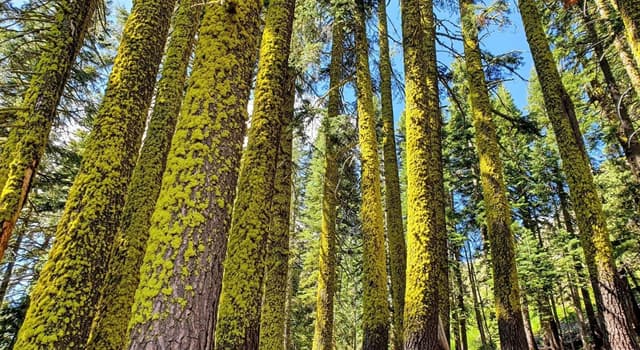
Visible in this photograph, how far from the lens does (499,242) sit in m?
6.83

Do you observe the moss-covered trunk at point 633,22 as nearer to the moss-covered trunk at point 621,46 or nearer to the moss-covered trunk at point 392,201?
the moss-covered trunk at point 621,46

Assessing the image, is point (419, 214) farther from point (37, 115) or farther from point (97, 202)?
point (37, 115)

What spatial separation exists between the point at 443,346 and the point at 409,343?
234 centimetres

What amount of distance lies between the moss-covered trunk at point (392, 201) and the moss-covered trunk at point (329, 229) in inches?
51.5

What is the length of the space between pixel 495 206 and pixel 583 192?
58.0 inches

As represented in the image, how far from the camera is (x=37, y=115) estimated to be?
365 cm

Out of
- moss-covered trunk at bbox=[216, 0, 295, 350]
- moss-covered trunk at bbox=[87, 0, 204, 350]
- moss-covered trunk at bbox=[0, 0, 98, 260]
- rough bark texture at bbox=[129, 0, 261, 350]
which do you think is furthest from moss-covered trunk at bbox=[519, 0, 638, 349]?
moss-covered trunk at bbox=[0, 0, 98, 260]

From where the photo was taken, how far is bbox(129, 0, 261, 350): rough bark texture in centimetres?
218

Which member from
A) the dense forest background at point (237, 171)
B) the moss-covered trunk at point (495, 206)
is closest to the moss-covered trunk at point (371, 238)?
the dense forest background at point (237, 171)

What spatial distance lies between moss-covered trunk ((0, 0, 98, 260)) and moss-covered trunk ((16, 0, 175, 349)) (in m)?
0.41

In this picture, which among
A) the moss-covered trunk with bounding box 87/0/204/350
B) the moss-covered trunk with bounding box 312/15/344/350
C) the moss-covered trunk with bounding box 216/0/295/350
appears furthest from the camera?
the moss-covered trunk with bounding box 312/15/344/350

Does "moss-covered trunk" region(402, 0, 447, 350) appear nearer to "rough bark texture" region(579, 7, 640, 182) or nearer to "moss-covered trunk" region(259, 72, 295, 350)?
"moss-covered trunk" region(259, 72, 295, 350)

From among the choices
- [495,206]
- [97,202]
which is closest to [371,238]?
[495,206]

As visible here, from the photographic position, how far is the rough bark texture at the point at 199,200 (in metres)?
2.18
